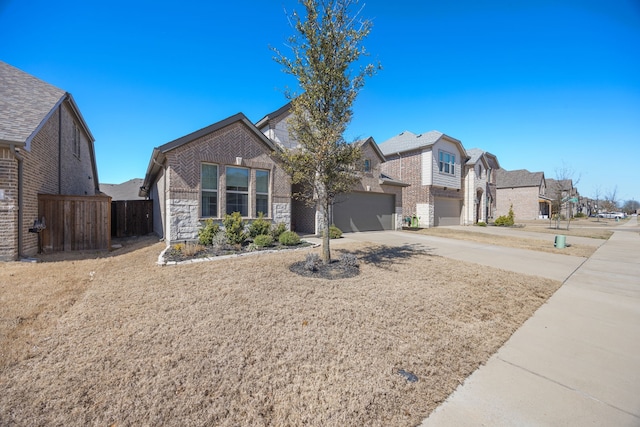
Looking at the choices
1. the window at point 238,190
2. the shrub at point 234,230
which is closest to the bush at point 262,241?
the shrub at point 234,230

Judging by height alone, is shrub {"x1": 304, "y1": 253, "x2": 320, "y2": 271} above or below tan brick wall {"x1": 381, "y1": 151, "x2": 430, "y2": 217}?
below

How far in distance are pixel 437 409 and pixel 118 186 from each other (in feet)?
162

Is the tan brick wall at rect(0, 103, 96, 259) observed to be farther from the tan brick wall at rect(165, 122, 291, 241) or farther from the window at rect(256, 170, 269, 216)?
the window at rect(256, 170, 269, 216)

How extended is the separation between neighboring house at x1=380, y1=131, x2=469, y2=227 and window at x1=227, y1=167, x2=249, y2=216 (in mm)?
13927

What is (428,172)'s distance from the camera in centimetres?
1991

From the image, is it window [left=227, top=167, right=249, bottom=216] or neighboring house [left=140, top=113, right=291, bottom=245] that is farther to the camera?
window [left=227, top=167, right=249, bottom=216]

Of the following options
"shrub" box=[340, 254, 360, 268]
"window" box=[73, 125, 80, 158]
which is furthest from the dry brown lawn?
"window" box=[73, 125, 80, 158]

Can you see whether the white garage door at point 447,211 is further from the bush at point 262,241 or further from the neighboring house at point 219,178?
the bush at point 262,241

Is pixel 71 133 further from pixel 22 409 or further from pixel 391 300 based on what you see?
pixel 391 300

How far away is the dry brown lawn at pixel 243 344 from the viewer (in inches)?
88.4

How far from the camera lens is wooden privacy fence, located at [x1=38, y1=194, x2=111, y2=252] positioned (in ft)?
28.2

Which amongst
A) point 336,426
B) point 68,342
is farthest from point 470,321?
point 68,342

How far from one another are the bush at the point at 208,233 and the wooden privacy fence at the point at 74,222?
11.5 ft

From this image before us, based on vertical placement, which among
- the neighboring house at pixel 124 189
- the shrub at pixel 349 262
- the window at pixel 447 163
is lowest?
the shrub at pixel 349 262
